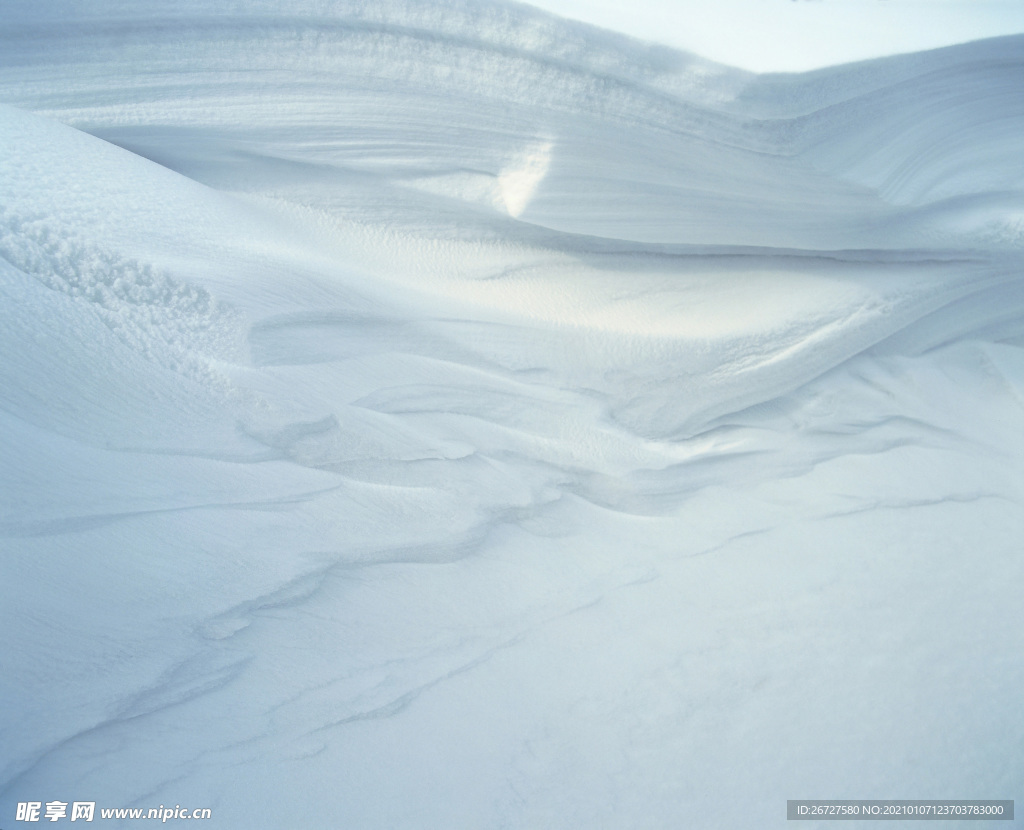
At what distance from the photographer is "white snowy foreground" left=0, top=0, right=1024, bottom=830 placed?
2.64 ft

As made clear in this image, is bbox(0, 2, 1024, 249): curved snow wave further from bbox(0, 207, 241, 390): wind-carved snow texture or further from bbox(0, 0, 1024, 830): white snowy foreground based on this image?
bbox(0, 207, 241, 390): wind-carved snow texture

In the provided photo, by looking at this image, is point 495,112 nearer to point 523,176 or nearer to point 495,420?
point 523,176

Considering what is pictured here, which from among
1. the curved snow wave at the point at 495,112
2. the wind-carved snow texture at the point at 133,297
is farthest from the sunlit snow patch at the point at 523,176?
the wind-carved snow texture at the point at 133,297

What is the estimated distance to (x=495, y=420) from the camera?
1065mm

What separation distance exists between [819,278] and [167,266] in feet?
3.44

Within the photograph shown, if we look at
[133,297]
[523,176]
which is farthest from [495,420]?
[133,297]

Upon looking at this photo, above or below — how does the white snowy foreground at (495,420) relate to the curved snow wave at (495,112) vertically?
below

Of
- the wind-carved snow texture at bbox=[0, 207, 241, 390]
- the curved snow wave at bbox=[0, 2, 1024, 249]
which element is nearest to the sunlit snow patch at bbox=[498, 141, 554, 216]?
the curved snow wave at bbox=[0, 2, 1024, 249]

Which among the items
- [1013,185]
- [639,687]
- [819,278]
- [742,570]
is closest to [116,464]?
[639,687]

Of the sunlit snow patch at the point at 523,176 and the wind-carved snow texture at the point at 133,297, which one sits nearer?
the wind-carved snow texture at the point at 133,297

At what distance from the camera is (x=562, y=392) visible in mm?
1114

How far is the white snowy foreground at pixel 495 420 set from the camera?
0.81 metres

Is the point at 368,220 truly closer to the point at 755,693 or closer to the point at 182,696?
the point at 182,696

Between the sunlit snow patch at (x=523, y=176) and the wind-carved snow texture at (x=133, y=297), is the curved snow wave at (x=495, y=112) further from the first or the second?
the wind-carved snow texture at (x=133, y=297)
